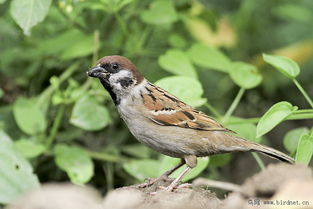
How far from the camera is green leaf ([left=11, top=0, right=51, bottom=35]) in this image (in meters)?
4.23

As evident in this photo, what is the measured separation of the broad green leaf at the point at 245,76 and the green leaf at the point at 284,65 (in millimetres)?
654

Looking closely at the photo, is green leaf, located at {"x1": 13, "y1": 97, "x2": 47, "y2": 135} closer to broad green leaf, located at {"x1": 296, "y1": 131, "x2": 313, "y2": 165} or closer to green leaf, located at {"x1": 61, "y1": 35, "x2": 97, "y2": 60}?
green leaf, located at {"x1": 61, "y1": 35, "x2": 97, "y2": 60}

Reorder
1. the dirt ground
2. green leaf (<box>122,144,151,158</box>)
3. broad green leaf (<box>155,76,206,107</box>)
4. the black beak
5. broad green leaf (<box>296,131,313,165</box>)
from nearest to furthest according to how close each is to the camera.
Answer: the dirt ground < broad green leaf (<box>296,131,313,165</box>) < the black beak < broad green leaf (<box>155,76,206,107</box>) < green leaf (<box>122,144,151,158</box>)

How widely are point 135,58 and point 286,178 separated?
2.93m

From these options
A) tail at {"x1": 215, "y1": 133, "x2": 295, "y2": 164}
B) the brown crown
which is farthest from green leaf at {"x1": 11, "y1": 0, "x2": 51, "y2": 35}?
tail at {"x1": 215, "y1": 133, "x2": 295, "y2": 164}

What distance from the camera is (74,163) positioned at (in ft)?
16.0

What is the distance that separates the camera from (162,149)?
158 inches

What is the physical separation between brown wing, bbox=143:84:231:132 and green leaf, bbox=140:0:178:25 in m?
0.89

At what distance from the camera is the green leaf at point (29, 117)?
500 centimetres

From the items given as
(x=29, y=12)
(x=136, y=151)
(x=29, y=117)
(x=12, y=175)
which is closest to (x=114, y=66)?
(x=29, y=12)

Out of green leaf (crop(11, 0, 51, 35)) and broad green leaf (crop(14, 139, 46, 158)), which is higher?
green leaf (crop(11, 0, 51, 35))

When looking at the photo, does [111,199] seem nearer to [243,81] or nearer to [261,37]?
[243,81]

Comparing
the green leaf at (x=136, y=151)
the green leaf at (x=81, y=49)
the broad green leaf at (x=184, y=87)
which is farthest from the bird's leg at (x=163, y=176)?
the green leaf at (x=136, y=151)

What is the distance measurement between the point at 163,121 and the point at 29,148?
123 centimetres
